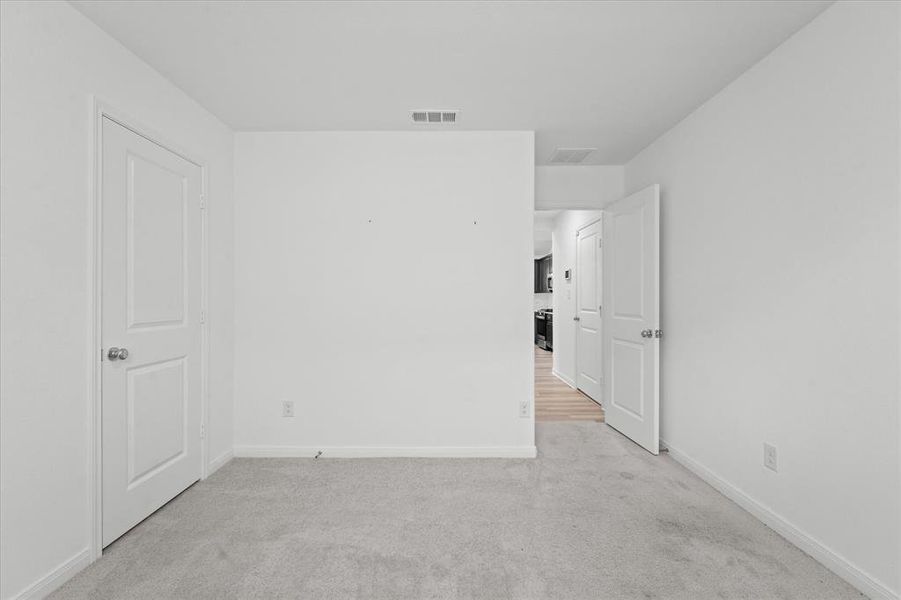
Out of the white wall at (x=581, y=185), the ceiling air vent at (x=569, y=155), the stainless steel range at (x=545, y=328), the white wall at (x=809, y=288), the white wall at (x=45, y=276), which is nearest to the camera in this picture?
the white wall at (x=45, y=276)

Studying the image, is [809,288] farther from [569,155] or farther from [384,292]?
[384,292]

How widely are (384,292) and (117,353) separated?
167 centimetres

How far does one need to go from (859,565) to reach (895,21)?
221cm

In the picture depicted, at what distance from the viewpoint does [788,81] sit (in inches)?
82.4

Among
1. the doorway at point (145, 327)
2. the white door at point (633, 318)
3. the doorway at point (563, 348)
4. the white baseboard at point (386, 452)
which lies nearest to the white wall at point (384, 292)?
the white baseboard at point (386, 452)

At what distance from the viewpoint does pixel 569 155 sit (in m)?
3.71

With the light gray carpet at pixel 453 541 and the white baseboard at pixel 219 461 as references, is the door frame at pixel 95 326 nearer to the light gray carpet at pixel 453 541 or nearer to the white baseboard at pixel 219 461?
the light gray carpet at pixel 453 541

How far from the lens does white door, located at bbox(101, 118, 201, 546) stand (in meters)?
2.02

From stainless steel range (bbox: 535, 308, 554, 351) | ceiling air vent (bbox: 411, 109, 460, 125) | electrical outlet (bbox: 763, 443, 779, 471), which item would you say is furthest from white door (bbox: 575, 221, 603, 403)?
stainless steel range (bbox: 535, 308, 554, 351)

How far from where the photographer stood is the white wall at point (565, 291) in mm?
5586

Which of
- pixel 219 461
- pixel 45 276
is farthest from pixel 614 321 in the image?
pixel 45 276

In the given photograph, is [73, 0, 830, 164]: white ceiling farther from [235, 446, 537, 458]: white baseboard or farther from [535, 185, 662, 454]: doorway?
[235, 446, 537, 458]: white baseboard

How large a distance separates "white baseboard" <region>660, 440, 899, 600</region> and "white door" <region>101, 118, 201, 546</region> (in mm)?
3370

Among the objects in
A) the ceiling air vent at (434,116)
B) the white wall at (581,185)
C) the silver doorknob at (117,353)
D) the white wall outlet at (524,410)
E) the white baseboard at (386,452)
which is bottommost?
the white baseboard at (386,452)
